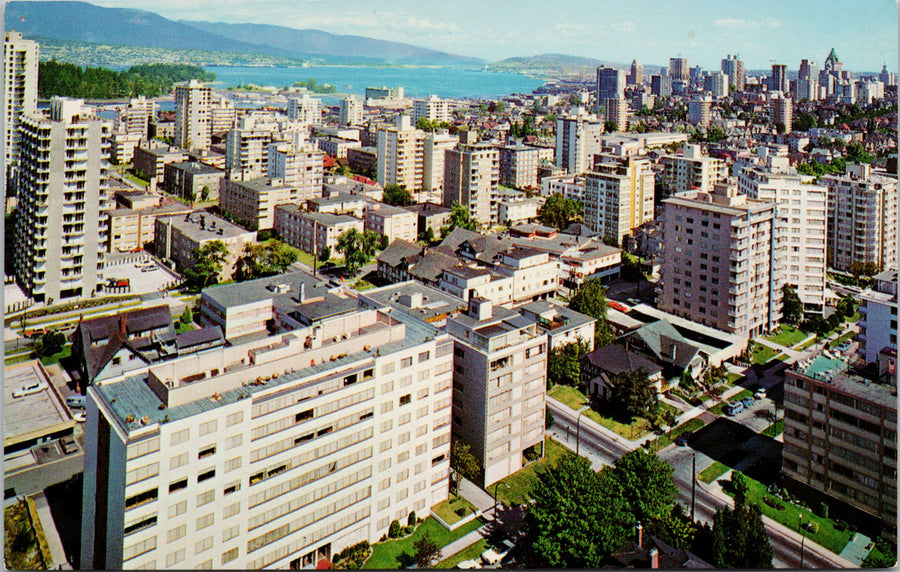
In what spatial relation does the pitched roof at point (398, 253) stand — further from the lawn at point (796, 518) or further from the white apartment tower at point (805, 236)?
the lawn at point (796, 518)

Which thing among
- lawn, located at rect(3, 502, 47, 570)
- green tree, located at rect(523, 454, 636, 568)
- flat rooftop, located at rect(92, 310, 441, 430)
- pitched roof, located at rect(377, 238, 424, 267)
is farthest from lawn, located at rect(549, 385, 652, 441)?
lawn, located at rect(3, 502, 47, 570)

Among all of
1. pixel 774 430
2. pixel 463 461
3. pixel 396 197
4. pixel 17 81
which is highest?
pixel 17 81

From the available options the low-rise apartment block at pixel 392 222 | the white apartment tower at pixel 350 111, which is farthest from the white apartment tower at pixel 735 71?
the low-rise apartment block at pixel 392 222

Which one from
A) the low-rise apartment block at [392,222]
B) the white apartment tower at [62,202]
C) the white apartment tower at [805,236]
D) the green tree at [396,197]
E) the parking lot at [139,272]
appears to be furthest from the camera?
the green tree at [396,197]

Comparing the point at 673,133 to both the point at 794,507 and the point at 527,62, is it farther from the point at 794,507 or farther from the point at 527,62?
Answer: the point at 794,507

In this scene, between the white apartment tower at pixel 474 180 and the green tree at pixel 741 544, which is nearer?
the green tree at pixel 741 544

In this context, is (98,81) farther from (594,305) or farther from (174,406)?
(174,406)

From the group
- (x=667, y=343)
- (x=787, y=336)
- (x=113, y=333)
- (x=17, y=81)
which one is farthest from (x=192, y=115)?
(x=787, y=336)
